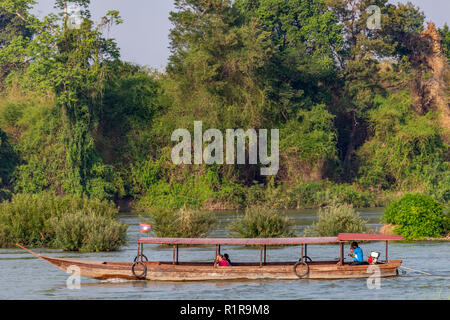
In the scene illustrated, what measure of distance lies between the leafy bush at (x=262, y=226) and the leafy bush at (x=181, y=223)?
1.36 m

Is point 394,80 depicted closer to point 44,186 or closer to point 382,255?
point 44,186

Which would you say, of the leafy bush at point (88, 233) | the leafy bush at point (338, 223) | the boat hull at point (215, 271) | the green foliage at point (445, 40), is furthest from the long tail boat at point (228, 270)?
the green foliage at point (445, 40)

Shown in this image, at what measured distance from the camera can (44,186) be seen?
72000mm

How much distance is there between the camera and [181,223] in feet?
131

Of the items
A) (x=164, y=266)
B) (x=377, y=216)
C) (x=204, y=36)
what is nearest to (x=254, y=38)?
(x=204, y=36)

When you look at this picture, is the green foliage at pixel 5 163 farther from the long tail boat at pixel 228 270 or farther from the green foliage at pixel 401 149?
the long tail boat at pixel 228 270

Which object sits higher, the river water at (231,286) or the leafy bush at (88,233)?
the leafy bush at (88,233)

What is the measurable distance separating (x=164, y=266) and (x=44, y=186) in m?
44.1

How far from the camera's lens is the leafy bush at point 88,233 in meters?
38.4

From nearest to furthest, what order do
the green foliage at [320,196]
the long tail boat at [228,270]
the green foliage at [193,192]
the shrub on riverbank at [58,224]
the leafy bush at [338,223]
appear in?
the long tail boat at [228,270] < the shrub on riverbank at [58,224] < the leafy bush at [338,223] < the green foliage at [320,196] < the green foliage at [193,192]

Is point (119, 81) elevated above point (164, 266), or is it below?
above

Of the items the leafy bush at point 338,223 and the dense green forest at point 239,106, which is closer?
the leafy bush at point 338,223

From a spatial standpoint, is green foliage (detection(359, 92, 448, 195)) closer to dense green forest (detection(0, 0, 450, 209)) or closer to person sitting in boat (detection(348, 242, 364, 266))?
dense green forest (detection(0, 0, 450, 209))
